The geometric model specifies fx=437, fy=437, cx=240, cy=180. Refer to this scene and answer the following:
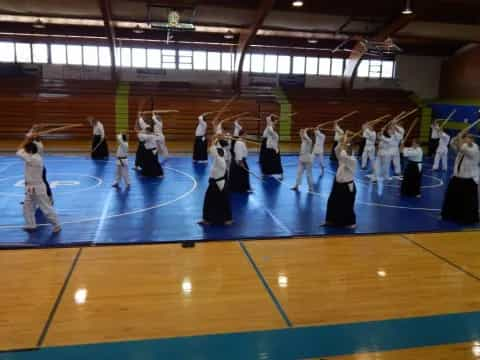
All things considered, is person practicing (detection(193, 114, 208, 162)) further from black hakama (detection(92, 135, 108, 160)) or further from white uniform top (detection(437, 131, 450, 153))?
white uniform top (detection(437, 131, 450, 153))

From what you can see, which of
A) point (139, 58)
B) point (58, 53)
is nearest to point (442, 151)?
point (139, 58)

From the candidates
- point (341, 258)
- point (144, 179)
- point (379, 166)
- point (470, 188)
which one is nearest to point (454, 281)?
point (341, 258)

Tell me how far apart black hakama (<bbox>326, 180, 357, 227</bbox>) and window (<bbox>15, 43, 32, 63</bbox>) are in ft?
72.7

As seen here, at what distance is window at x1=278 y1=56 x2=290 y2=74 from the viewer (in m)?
27.5

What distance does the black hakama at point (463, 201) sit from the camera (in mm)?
9180

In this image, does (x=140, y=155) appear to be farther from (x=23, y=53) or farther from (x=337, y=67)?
(x=337, y=67)

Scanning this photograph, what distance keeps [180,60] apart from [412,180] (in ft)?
60.0

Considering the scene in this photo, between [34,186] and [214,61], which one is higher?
[214,61]

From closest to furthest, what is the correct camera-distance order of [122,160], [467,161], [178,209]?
1. [467,161]
2. [178,209]
3. [122,160]

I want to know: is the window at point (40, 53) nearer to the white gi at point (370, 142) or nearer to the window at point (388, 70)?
the white gi at point (370, 142)

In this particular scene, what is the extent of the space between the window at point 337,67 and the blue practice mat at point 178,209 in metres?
15.2

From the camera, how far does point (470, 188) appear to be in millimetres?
9242

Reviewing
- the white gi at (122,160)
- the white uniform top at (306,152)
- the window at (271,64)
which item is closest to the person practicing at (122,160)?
the white gi at (122,160)

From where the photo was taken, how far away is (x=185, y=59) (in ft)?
86.4
